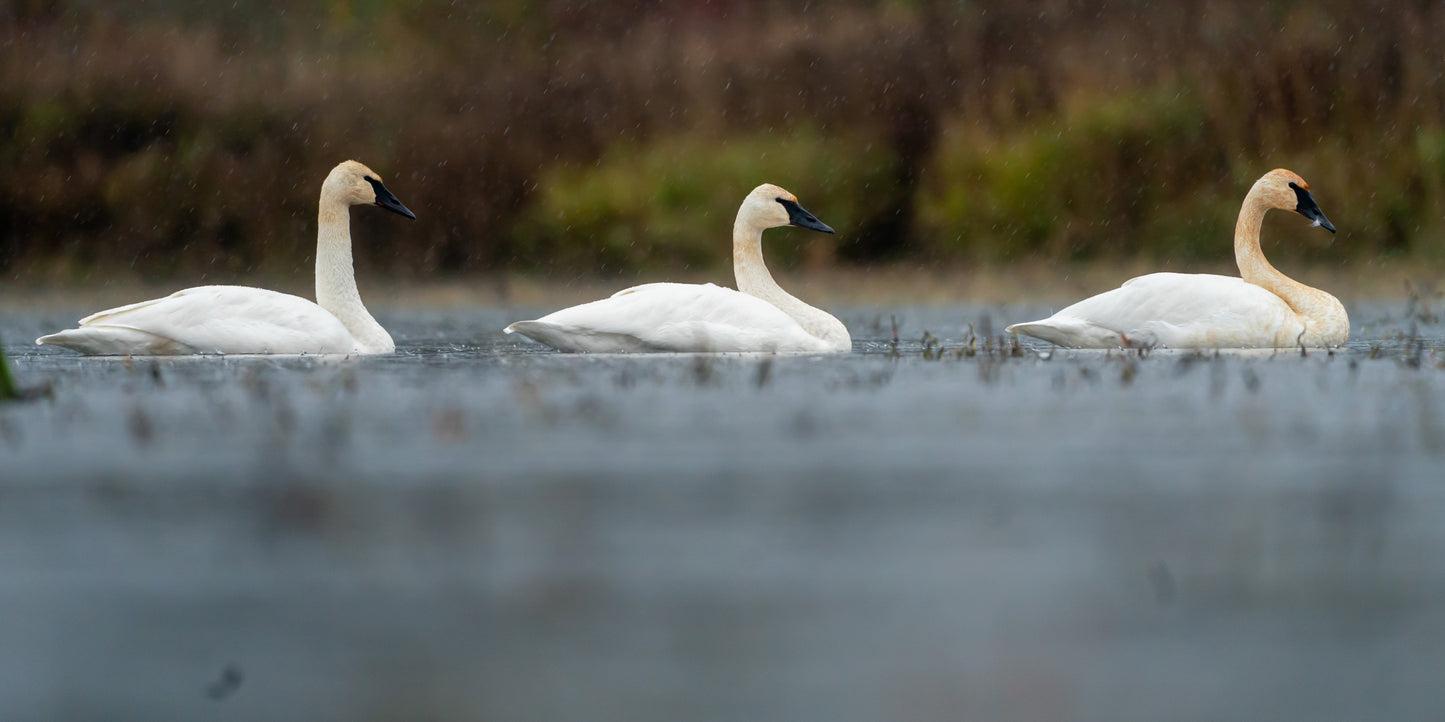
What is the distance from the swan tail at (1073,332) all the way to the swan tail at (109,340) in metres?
3.88

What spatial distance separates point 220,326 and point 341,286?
106cm

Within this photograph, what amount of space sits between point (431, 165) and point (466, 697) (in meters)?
17.0

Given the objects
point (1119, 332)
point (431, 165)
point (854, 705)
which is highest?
point (431, 165)

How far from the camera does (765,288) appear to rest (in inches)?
445

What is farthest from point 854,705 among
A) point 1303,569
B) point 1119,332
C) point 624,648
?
point 1119,332

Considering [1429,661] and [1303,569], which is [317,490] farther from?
[1429,661]

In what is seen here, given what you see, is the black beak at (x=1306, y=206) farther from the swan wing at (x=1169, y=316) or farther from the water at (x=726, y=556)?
the water at (x=726, y=556)

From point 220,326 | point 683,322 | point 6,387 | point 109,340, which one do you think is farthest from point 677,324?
point 6,387

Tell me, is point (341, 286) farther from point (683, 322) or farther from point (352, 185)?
point (683, 322)

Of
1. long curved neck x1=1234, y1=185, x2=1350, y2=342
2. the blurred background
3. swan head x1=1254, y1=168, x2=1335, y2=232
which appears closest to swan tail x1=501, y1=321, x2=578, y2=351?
long curved neck x1=1234, y1=185, x2=1350, y2=342

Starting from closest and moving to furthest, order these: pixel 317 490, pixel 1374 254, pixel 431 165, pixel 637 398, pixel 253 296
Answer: pixel 317 490, pixel 637 398, pixel 253 296, pixel 1374 254, pixel 431 165

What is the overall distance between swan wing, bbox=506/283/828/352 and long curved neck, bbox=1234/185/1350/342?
265 cm

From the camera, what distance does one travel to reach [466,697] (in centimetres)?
325

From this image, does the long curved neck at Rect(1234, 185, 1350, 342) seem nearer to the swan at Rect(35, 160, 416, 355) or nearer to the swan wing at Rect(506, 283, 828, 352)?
the swan wing at Rect(506, 283, 828, 352)
